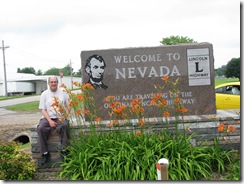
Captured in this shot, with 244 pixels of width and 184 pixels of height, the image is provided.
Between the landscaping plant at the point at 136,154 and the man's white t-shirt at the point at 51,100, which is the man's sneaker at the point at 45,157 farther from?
the man's white t-shirt at the point at 51,100

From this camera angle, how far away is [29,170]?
5359 millimetres

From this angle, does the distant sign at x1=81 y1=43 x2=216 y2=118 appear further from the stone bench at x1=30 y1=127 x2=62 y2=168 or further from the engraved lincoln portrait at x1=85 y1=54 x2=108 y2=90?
the stone bench at x1=30 y1=127 x2=62 y2=168

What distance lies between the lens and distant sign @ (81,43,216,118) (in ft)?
21.8

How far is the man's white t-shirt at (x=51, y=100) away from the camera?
582cm

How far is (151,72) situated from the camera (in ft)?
22.0

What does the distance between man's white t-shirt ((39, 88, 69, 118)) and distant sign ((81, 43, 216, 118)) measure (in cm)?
91

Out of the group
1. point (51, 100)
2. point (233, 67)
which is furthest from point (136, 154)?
point (233, 67)

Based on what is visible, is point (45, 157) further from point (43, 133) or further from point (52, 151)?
point (43, 133)

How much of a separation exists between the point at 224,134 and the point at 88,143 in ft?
7.81

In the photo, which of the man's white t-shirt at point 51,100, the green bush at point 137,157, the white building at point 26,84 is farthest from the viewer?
the white building at point 26,84

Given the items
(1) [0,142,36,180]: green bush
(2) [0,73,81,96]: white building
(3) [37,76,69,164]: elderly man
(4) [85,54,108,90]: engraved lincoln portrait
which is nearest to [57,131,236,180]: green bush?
(3) [37,76,69,164]: elderly man

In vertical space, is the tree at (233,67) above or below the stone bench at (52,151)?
above

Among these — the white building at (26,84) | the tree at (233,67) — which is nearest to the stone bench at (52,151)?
the tree at (233,67)

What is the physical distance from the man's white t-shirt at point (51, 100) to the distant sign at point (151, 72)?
907mm
